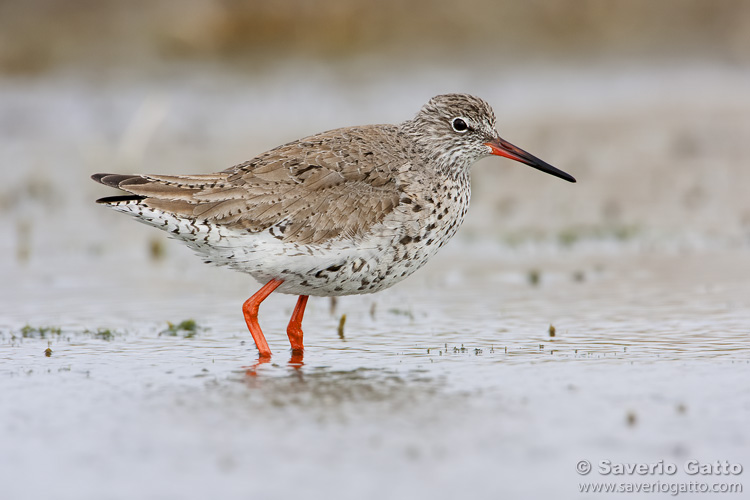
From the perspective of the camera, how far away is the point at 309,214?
7832 mm

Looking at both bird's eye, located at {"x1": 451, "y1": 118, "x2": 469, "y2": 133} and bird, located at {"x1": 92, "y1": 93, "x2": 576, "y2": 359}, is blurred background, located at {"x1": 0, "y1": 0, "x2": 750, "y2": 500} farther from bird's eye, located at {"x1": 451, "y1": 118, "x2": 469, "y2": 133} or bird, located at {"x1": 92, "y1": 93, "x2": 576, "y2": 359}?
bird's eye, located at {"x1": 451, "y1": 118, "x2": 469, "y2": 133}

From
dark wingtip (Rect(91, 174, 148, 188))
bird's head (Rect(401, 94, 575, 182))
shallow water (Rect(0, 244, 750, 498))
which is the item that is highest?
bird's head (Rect(401, 94, 575, 182))

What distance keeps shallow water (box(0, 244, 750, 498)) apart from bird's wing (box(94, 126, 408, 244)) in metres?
0.94

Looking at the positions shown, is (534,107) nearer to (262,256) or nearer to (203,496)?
(262,256)

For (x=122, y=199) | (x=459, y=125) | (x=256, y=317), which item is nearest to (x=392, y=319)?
(x=256, y=317)

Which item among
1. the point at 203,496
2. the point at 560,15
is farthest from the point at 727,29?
the point at 203,496

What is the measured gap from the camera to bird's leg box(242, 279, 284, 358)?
780 cm

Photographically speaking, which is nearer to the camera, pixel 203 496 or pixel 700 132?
pixel 203 496

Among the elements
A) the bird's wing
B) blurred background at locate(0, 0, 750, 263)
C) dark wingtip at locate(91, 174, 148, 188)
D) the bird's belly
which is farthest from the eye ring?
blurred background at locate(0, 0, 750, 263)

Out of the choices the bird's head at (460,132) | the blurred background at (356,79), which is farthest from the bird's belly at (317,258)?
the blurred background at (356,79)

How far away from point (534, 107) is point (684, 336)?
11.0 metres

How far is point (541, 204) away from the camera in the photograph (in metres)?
14.0

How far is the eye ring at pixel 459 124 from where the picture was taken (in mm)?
8750

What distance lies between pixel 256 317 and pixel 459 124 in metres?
2.31
